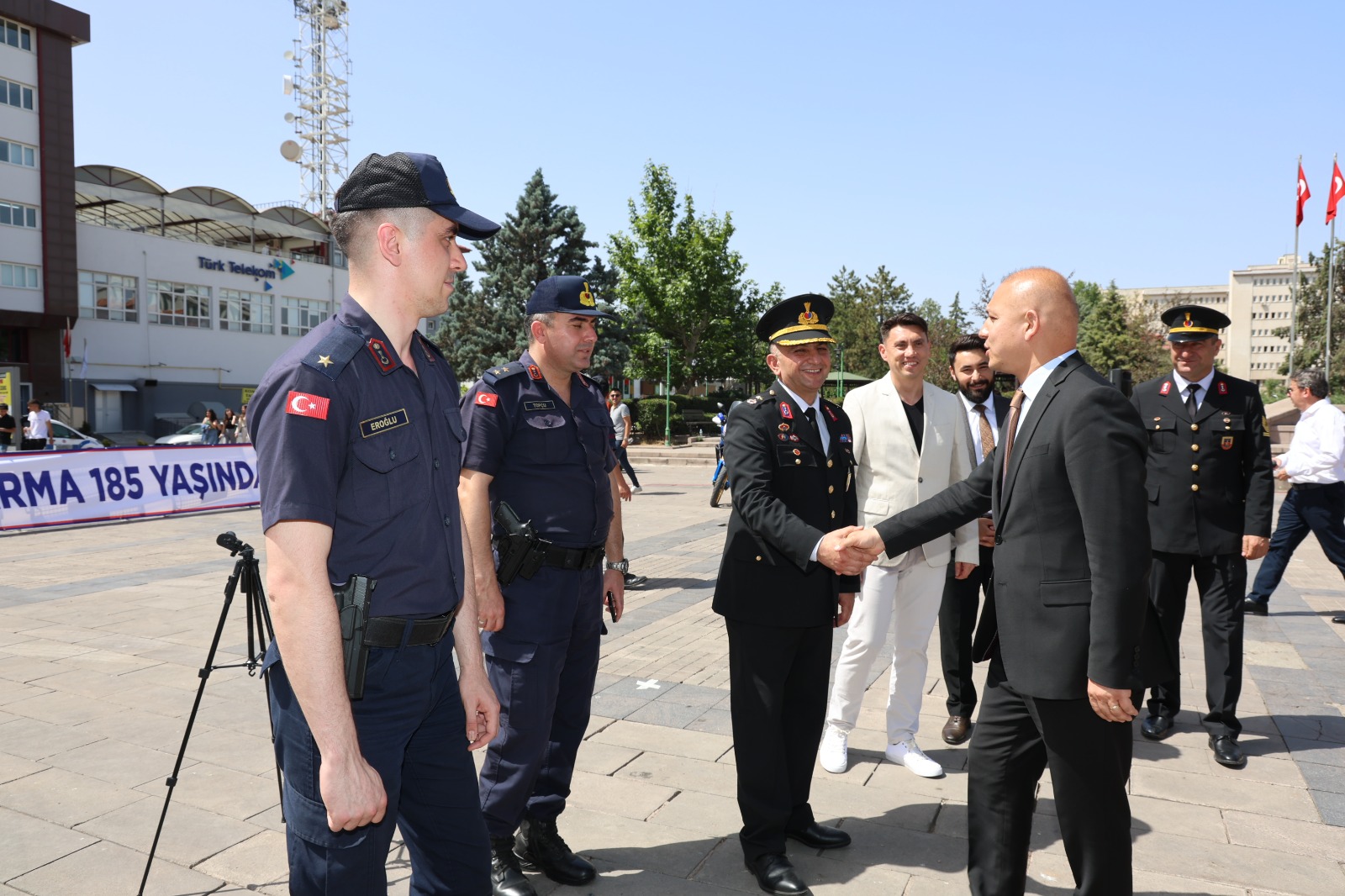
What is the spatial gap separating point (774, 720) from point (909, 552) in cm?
152

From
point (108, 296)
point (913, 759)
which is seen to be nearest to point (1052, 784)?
point (913, 759)

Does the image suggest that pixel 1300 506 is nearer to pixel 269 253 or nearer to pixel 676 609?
pixel 676 609

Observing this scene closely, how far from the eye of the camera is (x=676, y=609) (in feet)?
26.9

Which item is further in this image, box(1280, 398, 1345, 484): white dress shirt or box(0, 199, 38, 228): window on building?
box(0, 199, 38, 228): window on building

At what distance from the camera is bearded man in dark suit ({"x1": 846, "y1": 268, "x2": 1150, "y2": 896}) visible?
2.59 m

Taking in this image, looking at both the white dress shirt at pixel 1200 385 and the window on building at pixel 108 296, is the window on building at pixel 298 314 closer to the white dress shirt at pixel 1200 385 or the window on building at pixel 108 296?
the window on building at pixel 108 296

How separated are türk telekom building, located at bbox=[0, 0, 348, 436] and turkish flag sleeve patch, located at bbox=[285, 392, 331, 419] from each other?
3697 centimetres

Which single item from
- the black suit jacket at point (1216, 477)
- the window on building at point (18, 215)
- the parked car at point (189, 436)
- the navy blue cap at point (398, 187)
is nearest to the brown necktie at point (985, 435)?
the black suit jacket at point (1216, 477)

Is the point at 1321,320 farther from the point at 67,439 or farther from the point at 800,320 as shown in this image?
the point at 800,320

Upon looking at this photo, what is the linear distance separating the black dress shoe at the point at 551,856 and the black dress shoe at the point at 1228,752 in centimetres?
328

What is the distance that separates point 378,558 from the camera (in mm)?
2041

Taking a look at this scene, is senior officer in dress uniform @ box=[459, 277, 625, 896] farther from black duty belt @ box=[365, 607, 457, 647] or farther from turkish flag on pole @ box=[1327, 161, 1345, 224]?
turkish flag on pole @ box=[1327, 161, 1345, 224]

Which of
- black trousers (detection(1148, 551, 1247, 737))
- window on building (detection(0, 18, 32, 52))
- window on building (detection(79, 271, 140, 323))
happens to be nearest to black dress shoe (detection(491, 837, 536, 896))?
black trousers (detection(1148, 551, 1247, 737))

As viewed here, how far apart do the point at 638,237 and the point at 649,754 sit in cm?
4270
